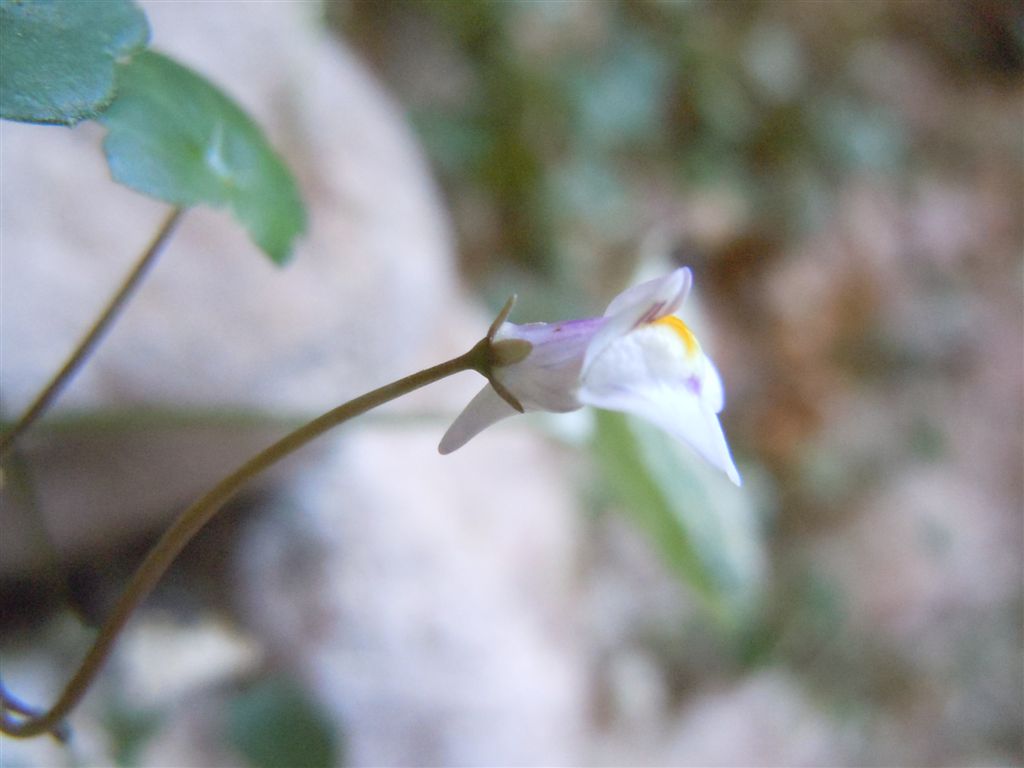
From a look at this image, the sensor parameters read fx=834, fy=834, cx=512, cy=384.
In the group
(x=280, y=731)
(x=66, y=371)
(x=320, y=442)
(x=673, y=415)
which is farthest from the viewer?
(x=320, y=442)

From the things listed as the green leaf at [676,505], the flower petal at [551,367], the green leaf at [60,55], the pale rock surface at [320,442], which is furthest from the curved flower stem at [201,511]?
the green leaf at [676,505]

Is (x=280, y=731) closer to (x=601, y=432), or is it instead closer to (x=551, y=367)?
(x=601, y=432)

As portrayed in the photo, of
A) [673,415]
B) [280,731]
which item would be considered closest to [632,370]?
[673,415]

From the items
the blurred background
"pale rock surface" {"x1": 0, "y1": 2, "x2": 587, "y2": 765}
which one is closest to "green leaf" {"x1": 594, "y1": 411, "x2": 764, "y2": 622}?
the blurred background

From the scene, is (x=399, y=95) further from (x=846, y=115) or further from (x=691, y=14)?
(x=846, y=115)

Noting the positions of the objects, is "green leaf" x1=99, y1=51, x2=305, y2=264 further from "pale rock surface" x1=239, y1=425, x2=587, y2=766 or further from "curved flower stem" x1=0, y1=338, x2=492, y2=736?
"pale rock surface" x1=239, y1=425, x2=587, y2=766

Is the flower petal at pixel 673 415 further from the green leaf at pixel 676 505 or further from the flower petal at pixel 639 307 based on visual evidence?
the green leaf at pixel 676 505
